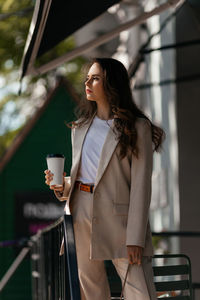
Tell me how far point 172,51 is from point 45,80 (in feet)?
29.1

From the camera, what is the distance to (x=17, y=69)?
16.1 meters

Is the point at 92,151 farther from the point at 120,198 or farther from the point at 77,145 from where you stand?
the point at 120,198

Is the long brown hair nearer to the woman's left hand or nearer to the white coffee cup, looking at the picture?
the white coffee cup

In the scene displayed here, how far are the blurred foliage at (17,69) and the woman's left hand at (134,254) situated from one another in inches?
231

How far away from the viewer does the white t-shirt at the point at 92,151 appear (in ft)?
13.4

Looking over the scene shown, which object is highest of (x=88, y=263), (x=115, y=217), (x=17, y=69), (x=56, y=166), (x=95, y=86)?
(x=17, y=69)

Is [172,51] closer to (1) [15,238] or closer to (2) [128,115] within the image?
(2) [128,115]

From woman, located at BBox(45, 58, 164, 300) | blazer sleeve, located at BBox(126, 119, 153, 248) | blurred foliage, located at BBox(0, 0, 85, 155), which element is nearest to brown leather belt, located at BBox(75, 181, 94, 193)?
woman, located at BBox(45, 58, 164, 300)

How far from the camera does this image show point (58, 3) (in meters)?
5.80

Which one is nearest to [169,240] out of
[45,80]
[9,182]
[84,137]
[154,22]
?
[154,22]

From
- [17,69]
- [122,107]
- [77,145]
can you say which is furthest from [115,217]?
[17,69]

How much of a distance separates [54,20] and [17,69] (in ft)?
33.3

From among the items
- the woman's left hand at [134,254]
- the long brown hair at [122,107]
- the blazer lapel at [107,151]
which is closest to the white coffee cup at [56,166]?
the blazer lapel at [107,151]

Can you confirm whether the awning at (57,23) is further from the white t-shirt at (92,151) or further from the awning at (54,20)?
the white t-shirt at (92,151)
